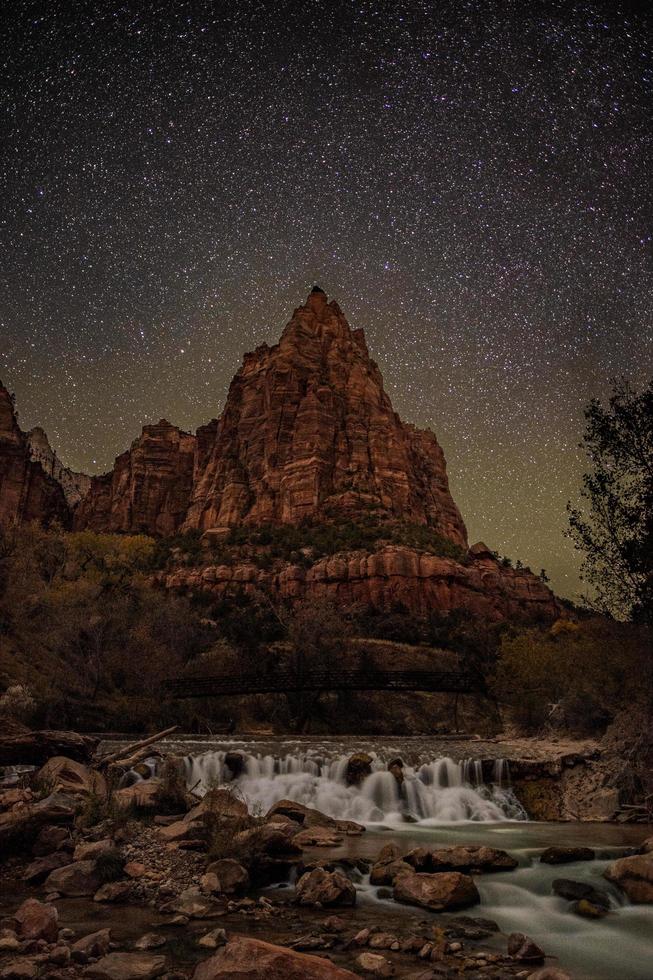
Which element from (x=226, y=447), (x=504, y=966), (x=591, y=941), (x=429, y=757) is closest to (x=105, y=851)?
(x=504, y=966)

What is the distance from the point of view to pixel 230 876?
909cm

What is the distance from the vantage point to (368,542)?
83.4 m

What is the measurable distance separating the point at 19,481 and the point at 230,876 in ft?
455

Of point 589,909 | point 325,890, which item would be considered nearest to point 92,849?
point 325,890

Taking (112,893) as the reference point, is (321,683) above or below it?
above

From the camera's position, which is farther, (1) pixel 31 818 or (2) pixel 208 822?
(2) pixel 208 822

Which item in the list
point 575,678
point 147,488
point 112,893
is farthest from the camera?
point 147,488

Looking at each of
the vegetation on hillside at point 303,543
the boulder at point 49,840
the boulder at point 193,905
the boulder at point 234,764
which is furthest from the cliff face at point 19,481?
the boulder at point 193,905

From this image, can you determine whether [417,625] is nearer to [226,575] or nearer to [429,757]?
[226,575]

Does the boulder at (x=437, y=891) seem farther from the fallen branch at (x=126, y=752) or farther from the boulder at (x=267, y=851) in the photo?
the fallen branch at (x=126, y=752)

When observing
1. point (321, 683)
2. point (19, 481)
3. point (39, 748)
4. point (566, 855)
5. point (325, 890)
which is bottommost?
point (566, 855)

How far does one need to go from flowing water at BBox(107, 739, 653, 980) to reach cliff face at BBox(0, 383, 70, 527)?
11844cm

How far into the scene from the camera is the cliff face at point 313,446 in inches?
4149

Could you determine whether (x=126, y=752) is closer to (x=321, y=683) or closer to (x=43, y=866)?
(x=43, y=866)
